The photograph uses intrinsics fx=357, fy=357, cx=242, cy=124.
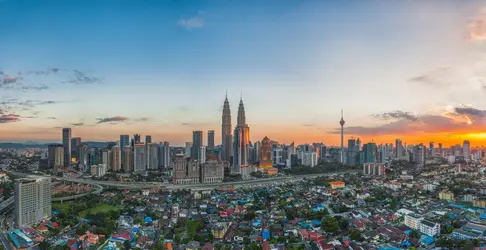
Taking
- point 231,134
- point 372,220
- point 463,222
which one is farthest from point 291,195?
point 231,134

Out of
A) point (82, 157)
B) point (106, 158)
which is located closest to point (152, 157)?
point (106, 158)

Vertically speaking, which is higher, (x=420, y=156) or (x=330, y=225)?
(x=420, y=156)

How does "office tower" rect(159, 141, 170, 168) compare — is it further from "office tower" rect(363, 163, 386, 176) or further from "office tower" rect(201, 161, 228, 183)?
"office tower" rect(363, 163, 386, 176)

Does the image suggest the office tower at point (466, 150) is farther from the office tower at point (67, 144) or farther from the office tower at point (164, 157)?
the office tower at point (67, 144)

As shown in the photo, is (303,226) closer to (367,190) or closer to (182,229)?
(182,229)

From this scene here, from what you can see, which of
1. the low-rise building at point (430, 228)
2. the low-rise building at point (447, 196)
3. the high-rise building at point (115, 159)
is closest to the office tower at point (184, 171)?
the high-rise building at point (115, 159)

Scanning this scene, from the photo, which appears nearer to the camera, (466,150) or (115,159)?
(115,159)

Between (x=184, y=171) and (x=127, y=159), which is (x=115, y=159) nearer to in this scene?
(x=127, y=159)

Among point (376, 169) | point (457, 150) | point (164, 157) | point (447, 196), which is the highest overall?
point (457, 150)

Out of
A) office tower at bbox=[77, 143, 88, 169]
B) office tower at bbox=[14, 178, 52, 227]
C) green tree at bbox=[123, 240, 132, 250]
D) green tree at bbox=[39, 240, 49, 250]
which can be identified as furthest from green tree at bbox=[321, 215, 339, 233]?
office tower at bbox=[77, 143, 88, 169]
